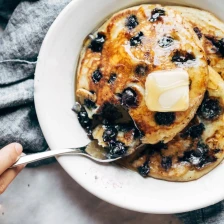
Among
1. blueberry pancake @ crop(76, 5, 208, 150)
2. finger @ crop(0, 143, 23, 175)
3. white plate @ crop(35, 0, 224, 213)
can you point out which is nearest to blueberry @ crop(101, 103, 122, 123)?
blueberry pancake @ crop(76, 5, 208, 150)

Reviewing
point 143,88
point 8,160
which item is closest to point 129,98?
point 143,88

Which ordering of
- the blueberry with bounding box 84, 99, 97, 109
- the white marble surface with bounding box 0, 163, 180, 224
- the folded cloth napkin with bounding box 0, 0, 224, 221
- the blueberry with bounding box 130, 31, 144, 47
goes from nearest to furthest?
1. the blueberry with bounding box 130, 31, 144, 47
2. the blueberry with bounding box 84, 99, 97, 109
3. the folded cloth napkin with bounding box 0, 0, 224, 221
4. the white marble surface with bounding box 0, 163, 180, 224

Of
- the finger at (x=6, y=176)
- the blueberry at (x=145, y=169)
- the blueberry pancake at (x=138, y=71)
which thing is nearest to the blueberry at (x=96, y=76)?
the blueberry pancake at (x=138, y=71)

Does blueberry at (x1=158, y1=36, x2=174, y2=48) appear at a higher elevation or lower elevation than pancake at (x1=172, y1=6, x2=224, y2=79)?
higher

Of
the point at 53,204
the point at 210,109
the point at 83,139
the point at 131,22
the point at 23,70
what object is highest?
the point at 131,22

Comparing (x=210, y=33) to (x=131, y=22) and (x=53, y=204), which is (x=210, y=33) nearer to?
(x=131, y=22)

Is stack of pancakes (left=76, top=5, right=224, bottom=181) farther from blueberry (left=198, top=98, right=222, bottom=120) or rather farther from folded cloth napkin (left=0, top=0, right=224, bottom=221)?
folded cloth napkin (left=0, top=0, right=224, bottom=221)
